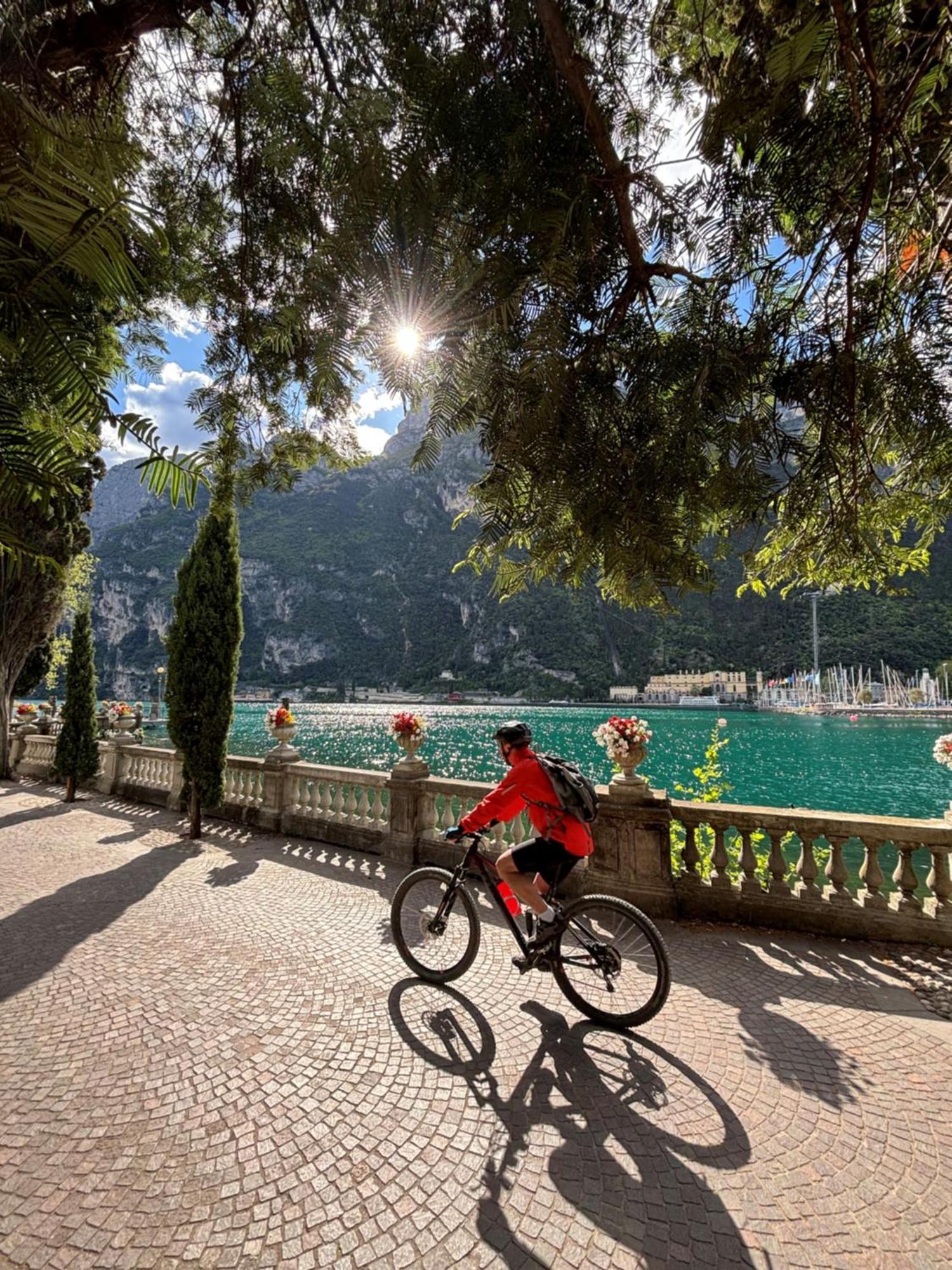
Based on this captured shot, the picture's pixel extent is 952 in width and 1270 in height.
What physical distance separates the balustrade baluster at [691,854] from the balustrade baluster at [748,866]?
1.24 feet

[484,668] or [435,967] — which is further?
[484,668]

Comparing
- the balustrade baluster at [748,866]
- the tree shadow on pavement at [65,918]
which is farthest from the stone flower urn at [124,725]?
the balustrade baluster at [748,866]

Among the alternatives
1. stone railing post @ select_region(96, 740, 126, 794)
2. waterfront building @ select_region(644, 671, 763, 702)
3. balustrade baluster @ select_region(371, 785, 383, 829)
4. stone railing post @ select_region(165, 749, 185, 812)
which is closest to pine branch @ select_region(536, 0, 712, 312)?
balustrade baluster @ select_region(371, 785, 383, 829)

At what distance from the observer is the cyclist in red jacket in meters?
3.21

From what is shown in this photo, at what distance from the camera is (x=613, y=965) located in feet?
10.3

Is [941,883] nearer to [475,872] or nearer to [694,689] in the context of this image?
[475,872]

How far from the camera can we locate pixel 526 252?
1843mm

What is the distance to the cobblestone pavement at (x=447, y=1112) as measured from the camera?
72.1 inches

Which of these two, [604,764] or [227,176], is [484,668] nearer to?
[604,764]

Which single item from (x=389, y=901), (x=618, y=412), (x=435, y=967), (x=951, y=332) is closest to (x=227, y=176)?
(x=618, y=412)

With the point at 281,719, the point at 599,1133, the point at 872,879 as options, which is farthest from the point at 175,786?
the point at 872,879

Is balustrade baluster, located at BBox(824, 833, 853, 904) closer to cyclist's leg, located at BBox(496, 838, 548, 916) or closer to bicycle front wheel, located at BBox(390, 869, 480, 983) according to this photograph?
cyclist's leg, located at BBox(496, 838, 548, 916)

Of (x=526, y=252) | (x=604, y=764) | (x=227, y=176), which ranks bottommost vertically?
(x=604, y=764)

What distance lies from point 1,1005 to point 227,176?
481 cm
